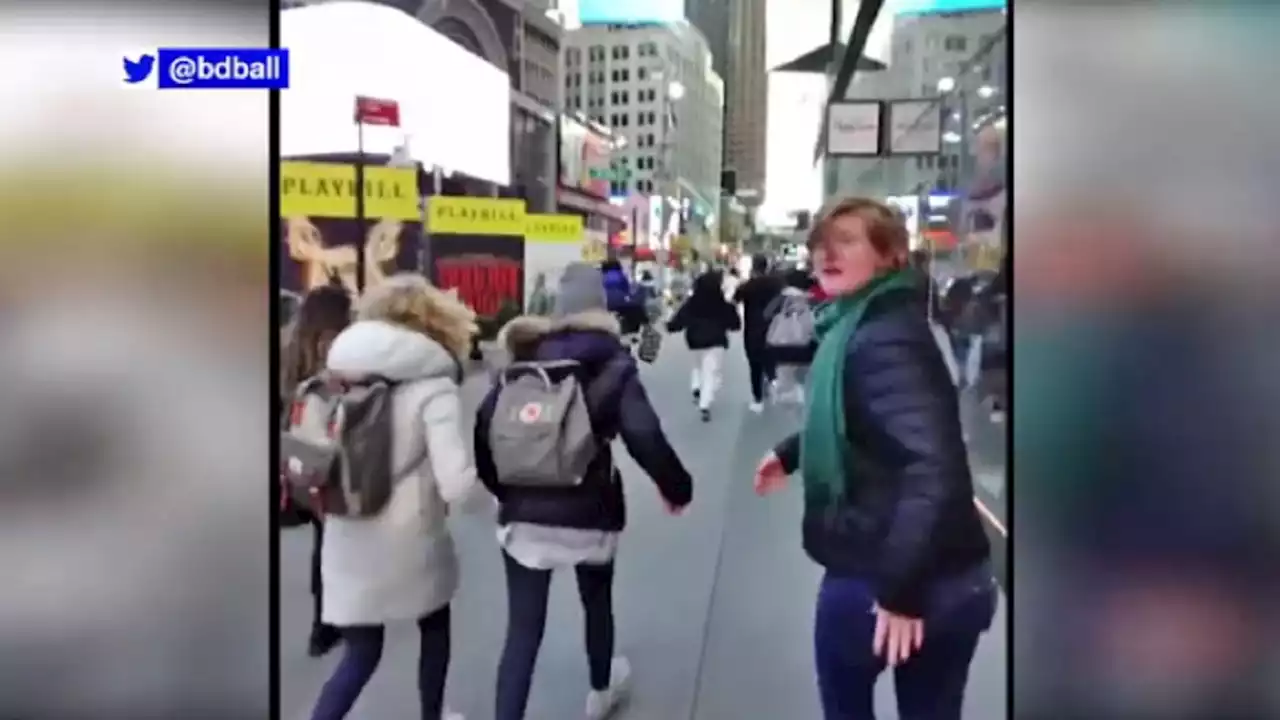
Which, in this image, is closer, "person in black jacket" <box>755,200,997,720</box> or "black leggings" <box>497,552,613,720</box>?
"person in black jacket" <box>755,200,997,720</box>

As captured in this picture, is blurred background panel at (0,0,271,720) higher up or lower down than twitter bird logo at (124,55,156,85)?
lower down

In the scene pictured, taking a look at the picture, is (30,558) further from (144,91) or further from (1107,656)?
(1107,656)

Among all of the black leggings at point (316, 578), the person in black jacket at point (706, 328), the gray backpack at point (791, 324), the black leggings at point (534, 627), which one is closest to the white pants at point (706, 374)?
the person in black jacket at point (706, 328)

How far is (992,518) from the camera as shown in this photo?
6.78 ft

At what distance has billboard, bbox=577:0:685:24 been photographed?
213cm

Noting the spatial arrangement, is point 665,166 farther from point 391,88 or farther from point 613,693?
point 613,693

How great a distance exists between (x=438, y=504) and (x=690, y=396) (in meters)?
0.50

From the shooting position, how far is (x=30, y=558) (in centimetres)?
220

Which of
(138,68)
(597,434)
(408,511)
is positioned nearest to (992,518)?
(597,434)

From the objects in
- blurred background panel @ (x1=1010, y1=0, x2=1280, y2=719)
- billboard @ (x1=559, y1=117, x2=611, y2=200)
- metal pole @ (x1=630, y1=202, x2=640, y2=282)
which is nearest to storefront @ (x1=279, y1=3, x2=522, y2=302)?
billboard @ (x1=559, y1=117, x2=611, y2=200)

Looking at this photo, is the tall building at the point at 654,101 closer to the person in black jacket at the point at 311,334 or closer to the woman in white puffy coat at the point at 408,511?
the woman in white puffy coat at the point at 408,511

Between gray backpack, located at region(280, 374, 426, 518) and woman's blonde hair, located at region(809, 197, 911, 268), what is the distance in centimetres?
87

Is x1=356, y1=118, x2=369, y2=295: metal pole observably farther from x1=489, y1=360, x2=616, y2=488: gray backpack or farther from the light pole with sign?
x1=489, y1=360, x2=616, y2=488: gray backpack

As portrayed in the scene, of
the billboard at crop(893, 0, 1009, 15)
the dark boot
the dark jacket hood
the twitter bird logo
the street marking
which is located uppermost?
the billboard at crop(893, 0, 1009, 15)
